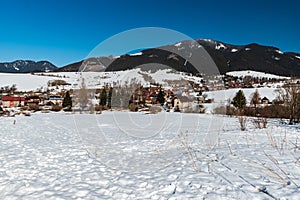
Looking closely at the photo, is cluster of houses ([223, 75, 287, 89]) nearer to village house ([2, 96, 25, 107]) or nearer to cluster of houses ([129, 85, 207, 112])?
cluster of houses ([129, 85, 207, 112])

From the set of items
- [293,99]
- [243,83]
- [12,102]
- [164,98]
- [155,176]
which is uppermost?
[243,83]

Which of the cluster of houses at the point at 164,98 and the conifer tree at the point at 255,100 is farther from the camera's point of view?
the conifer tree at the point at 255,100

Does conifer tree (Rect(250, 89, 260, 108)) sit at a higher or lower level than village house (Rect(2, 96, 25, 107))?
higher

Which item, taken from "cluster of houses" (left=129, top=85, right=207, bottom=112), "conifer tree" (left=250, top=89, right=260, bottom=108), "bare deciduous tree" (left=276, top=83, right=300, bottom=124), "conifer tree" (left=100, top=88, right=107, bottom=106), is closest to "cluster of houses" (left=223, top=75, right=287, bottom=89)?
"conifer tree" (left=250, top=89, right=260, bottom=108)

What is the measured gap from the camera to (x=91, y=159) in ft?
17.5

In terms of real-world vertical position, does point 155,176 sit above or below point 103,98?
below

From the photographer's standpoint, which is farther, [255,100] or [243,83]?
[243,83]

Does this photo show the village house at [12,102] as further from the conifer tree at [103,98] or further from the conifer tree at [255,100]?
the conifer tree at [255,100]

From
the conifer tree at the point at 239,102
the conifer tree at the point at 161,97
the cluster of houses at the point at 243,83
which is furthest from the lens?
the cluster of houses at the point at 243,83

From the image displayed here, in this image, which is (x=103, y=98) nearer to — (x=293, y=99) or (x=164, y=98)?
(x=164, y=98)

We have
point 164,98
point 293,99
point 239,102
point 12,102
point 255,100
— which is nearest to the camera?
point 293,99

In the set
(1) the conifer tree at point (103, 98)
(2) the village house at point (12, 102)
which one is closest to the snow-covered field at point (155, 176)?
(1) the conifer tree at point (103, 98)

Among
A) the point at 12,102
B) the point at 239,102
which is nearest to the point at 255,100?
the point at 239,102

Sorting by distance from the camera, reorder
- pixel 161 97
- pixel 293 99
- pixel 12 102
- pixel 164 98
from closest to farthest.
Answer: pixel 293 99 < pixel 161 97 < pixel 164 98 < pixel 12 102
